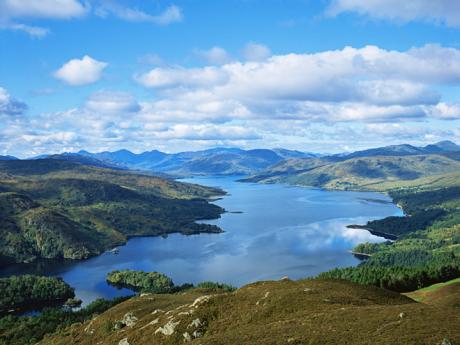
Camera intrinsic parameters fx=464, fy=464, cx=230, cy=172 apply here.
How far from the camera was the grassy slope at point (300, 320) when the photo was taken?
183ft

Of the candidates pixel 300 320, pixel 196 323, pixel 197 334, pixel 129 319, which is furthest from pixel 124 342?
pixel 300 320

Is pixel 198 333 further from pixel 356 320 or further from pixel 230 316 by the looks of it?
pixel 356 320

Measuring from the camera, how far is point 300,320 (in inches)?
2699

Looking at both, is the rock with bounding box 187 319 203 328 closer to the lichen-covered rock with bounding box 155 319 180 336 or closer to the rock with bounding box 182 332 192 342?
the rock with bounding box 182 332 192 342

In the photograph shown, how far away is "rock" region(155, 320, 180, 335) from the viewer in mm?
80625

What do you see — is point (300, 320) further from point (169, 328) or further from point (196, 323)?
point (169, 328)

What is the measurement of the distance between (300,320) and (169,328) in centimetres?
2527

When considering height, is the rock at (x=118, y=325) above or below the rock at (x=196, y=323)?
below

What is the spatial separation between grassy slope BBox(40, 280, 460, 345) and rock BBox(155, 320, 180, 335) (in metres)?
0.59

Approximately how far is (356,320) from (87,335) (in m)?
80.3

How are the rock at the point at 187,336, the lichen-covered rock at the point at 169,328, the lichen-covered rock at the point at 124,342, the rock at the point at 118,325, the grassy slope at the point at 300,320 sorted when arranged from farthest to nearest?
1. the rock at the point at 118,325
2. the lichen-covered rock at the point at 124,342
3. the lichen-covered rock at the point at 169,328
4. the rock at the point at 187,336
5. the grassy slope at the point at 300,320

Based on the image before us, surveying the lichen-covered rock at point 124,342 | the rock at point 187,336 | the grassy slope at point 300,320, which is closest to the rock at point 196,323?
the grassy slope at point 300,320

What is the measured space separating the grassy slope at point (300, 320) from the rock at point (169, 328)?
0.59 metres

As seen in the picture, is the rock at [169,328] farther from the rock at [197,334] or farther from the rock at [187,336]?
the rock at [197,334]
